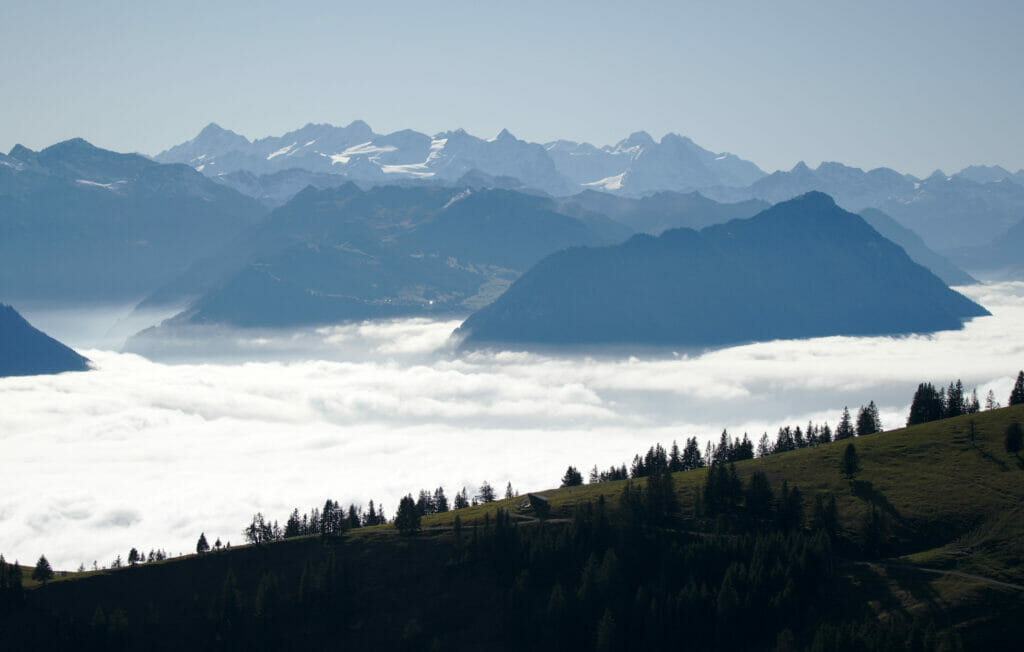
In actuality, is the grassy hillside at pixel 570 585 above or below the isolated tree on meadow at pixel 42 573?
below

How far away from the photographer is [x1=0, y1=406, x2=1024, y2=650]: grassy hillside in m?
158

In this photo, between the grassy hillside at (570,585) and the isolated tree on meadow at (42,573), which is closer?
the grassy hillside at (570,585)

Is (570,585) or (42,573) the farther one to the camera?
(42,573)

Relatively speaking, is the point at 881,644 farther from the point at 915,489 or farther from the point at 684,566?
the point at 915,489

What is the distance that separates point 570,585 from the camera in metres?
176

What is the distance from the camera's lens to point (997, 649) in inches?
5453

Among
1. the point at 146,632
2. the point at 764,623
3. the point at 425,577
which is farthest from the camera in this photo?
the point at 425,577

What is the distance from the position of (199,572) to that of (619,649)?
288 feet

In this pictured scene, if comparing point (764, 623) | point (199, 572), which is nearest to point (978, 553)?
point (764, 623)

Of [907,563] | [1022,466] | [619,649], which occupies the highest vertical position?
[1022,466]

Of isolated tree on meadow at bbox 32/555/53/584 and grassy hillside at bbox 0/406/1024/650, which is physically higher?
isolated tree on meadow at bbox 32/555/53/584

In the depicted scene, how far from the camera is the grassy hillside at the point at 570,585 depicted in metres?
158

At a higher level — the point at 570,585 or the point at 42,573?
the point at 42,573

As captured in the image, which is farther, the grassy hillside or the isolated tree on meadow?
the isolated tree on meadow
